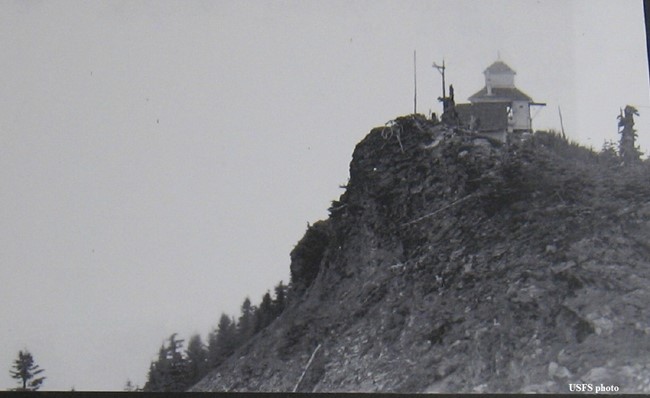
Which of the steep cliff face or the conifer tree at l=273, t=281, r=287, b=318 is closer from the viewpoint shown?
the steep cliff face

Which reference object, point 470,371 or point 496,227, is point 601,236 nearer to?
point 496,227

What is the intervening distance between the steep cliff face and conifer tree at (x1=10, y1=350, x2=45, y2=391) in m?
1.00

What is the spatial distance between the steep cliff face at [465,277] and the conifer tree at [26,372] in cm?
100

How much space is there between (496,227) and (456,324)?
0.73 m

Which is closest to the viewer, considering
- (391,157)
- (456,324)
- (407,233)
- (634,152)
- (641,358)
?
(641,358)

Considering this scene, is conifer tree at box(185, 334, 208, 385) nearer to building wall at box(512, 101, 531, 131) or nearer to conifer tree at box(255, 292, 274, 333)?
conifer tree at box(255, 292, 274, 333)

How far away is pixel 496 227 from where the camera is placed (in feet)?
14.3

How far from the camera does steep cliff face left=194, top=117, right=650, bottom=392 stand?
149 inches

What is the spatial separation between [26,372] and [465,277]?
9.31 ft

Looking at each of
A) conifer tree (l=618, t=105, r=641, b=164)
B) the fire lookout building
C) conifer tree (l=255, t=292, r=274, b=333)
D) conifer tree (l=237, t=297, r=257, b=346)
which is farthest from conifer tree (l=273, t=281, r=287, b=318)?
conifer tree (l=618, t=105, r=641, b=164)

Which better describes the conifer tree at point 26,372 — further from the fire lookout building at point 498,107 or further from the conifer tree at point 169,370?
the fire lookout building at point 498,107

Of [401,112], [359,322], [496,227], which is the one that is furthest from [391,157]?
[359,322]

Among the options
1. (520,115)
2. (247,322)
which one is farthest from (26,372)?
(520,115)

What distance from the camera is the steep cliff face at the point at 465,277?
12.4 feet
